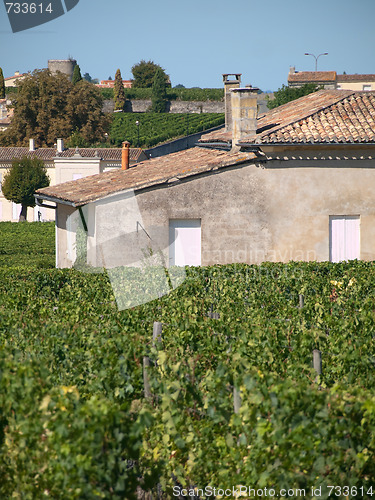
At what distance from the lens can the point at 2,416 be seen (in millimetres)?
5402

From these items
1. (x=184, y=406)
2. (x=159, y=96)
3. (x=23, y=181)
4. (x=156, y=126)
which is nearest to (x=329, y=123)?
(x=184, y=406)

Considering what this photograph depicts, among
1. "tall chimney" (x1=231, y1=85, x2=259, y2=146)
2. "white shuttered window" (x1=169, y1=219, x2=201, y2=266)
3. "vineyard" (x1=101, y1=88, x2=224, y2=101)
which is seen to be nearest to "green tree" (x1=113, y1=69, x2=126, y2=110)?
"vineyard" (x1=101, y1=88, x2=224, y2=101)

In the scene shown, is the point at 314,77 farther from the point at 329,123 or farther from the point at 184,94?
the point at 329,123

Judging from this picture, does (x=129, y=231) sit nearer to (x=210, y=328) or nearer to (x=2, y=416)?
(x=210, y=328)

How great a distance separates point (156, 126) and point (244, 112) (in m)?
60.4

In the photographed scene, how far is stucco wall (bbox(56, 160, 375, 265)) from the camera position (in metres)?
17.2

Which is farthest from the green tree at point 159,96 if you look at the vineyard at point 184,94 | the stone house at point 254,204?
the stone house at point 254,204

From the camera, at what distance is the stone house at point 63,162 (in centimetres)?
5241

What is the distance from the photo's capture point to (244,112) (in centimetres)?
1855

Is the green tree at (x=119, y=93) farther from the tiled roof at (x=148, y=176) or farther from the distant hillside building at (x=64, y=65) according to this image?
the tiled roof at (x=148, y=176)

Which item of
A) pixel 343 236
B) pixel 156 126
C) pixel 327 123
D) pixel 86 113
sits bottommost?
pixel 343 236

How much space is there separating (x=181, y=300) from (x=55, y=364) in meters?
3.66

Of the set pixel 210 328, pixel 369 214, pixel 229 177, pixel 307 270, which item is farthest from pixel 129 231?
pixel 210 328

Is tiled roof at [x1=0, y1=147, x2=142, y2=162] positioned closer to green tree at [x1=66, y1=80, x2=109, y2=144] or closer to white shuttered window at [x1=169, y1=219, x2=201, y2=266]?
green tree at [x1=66, y1=80, x2=109, y2=144]
